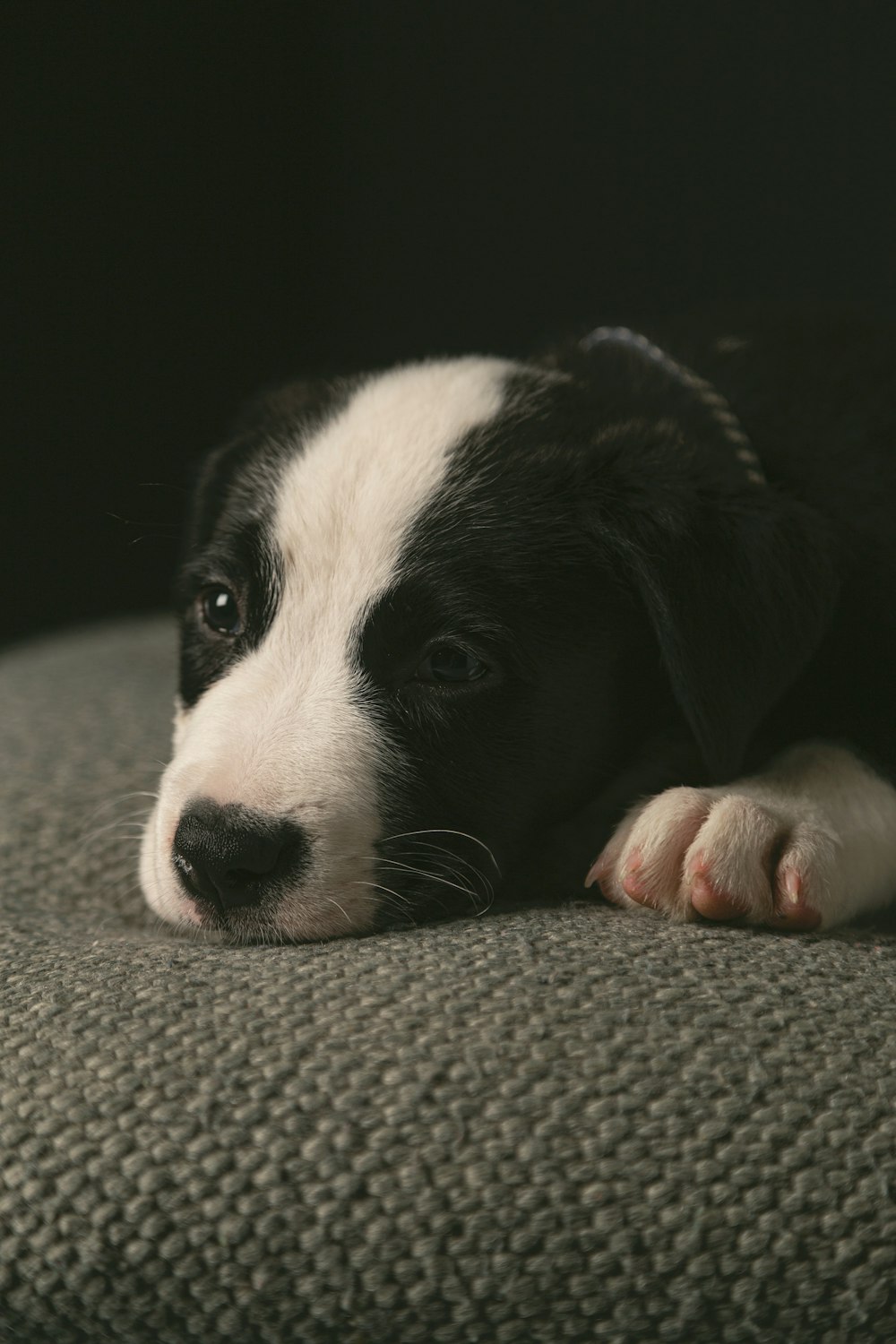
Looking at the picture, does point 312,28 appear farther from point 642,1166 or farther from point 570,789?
point 642,1166

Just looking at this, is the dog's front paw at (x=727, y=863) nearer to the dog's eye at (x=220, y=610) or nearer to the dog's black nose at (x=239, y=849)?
the dog's black nose at (x=239, y=849)

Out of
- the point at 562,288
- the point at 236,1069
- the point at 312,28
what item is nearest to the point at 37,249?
the point at 312,28

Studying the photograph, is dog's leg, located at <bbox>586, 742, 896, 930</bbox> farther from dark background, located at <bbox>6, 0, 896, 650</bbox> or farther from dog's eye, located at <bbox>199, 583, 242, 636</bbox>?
dark background, located at <bbox>6, 0, 896, 650</bbox>

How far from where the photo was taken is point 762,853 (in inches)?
59.9

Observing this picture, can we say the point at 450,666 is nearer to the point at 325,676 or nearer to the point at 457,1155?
the point at 325,676

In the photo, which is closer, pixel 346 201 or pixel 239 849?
pixel 239 849

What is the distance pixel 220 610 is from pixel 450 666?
355 millimetres

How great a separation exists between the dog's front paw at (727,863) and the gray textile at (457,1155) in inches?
5.2

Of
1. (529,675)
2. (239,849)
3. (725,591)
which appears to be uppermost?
(725,591)

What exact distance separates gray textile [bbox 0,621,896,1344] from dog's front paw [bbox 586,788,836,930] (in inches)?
5.2

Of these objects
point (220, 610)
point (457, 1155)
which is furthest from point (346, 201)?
point (457, 1155)

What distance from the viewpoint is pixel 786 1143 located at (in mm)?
1148

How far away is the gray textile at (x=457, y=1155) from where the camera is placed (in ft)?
3.58

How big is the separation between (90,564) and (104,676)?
5.44 feet
